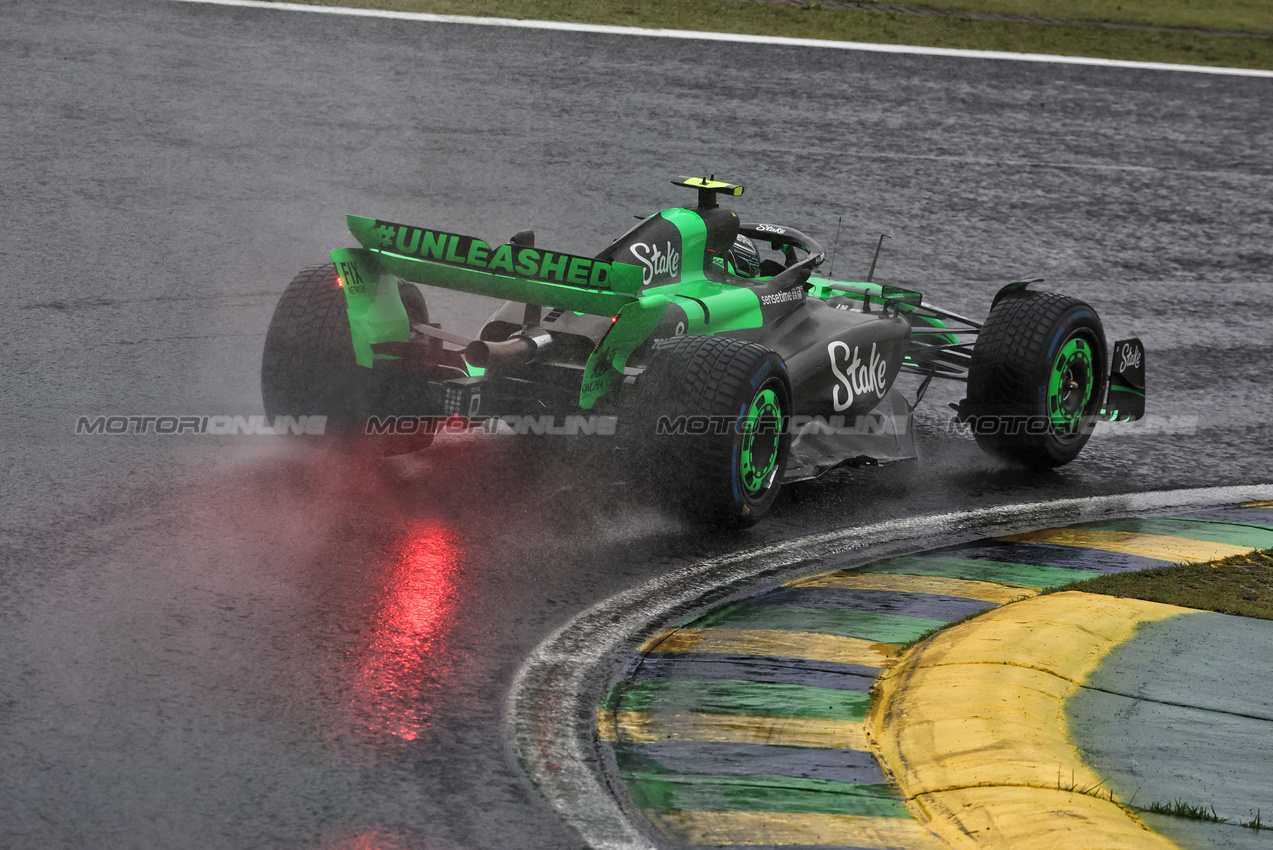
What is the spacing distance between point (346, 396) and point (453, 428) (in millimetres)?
628

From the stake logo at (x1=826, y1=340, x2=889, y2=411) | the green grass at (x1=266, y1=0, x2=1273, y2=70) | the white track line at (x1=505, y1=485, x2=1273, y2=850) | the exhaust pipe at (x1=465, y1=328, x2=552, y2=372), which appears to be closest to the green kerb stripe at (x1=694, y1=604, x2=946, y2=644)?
the white track line at (x1=505, y1=485, x2=1273, y2=850)

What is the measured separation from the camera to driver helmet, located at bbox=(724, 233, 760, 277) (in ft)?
26.4

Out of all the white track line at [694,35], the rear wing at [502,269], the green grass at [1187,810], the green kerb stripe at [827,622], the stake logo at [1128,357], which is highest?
the white track line at [694,35]

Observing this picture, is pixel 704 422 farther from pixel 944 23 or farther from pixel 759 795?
pixel 944 23

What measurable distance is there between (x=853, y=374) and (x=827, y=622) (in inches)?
80.6

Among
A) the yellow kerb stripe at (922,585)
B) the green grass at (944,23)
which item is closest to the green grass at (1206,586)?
the yellow kerb stripe at (922,585)

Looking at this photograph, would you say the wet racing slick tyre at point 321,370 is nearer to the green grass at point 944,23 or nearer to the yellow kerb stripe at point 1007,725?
the yellow kerb stripe at point 1007,725

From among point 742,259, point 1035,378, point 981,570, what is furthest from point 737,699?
point 742,259

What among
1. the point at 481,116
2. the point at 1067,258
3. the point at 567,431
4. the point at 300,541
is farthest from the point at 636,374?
the point at 481,116

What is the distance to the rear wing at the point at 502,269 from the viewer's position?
6.27m

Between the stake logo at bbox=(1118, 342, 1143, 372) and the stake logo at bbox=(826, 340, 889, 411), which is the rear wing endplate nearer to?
the stake logo at bbox=(1118, 342, 1143, 372)

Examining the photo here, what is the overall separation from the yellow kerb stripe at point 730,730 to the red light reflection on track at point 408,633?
2.21ft

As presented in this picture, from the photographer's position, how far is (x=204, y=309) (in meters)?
9.32

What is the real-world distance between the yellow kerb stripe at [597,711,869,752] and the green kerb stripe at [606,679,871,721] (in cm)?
4
